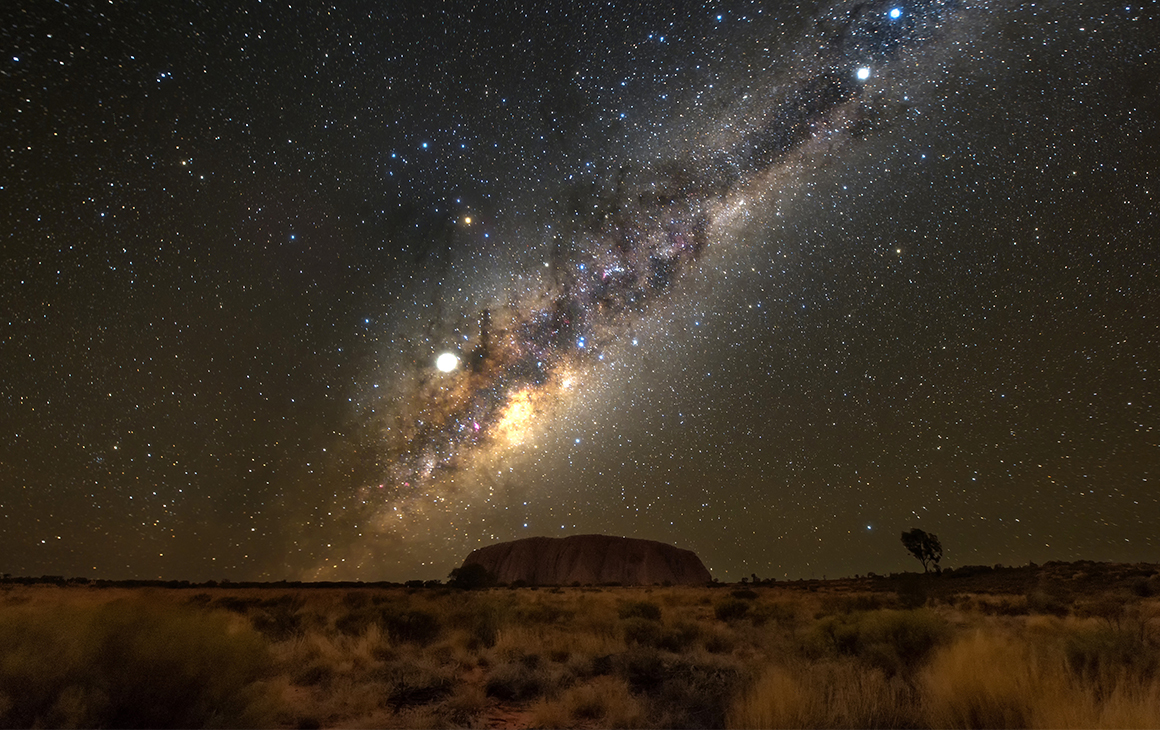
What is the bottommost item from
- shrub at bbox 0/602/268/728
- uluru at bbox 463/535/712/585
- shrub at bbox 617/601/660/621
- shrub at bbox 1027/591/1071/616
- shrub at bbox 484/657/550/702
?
uluru at bbox 463/535/712/585

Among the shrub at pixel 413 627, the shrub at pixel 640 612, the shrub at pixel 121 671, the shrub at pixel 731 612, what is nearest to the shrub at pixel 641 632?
the shrub at pixel 640 612

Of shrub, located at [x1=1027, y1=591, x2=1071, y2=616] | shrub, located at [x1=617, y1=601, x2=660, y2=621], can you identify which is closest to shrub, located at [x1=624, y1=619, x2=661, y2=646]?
shrub, located at [x1=617, y1=601, x2=660, y2=621]

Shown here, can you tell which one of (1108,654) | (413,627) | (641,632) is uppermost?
(1108,654)

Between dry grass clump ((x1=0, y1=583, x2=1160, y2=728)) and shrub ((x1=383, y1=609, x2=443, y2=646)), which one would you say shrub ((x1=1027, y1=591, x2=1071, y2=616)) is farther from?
shrub ((x1=383, y1=609, x2=443, y2=646))

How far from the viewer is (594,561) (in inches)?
3910

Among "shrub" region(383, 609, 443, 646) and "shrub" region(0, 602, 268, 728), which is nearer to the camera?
"shrub" region(0, 602, 268, 728)

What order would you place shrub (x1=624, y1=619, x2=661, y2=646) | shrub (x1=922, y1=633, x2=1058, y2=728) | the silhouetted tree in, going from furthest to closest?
the silhouetted tree < shrub (x1=624, y1=619, x2=661, y2=646) < shrub (x1=922, y1=633, x2=1058, y2=728)

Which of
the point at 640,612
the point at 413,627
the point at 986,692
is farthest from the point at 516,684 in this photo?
the point at 640,612

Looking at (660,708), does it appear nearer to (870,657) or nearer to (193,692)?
(870,657)

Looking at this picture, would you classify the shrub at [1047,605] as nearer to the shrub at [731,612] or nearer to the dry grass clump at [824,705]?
the shrub at [731,612]

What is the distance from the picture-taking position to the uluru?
97062 millimetres

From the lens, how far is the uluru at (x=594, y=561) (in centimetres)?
9706

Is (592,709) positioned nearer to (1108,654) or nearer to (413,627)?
(1108,654)

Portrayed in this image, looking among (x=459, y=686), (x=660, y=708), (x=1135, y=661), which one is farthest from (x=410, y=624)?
(x=1135, y=661)
